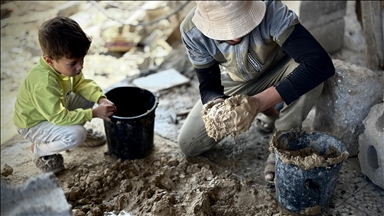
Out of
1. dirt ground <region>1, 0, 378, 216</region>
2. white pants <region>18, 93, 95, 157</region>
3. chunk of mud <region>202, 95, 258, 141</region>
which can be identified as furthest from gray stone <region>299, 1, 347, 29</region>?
white pants <region>18, 93, 95, 157</region>

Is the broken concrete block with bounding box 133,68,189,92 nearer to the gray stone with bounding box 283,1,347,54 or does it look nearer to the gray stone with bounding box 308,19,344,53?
the gray stone with bounding box 283,1,347,54

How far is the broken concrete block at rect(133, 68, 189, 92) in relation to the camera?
4023mm

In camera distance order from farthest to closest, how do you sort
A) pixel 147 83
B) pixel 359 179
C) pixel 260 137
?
pixel 147 83 → pixel 260 137 → pixel 359 179

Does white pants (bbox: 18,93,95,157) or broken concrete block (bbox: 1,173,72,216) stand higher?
Result: broken concrete block (bbox: 1,173,72,216)

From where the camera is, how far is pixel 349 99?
280 cm

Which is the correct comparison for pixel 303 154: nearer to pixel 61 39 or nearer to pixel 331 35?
pixel 61 39

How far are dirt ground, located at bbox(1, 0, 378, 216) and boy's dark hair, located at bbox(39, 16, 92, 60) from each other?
0.80m

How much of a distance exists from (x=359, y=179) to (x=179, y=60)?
2.25 meters

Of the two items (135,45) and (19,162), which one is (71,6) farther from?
(19,162)

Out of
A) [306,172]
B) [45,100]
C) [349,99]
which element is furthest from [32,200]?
[349,99]

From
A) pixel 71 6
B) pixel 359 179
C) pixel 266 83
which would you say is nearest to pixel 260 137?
pixel 266 83

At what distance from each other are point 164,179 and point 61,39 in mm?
1067

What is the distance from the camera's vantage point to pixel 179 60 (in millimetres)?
4492

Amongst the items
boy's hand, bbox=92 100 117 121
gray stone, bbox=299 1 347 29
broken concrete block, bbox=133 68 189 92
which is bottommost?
broken concrete block, bbox=133 68 189 92
